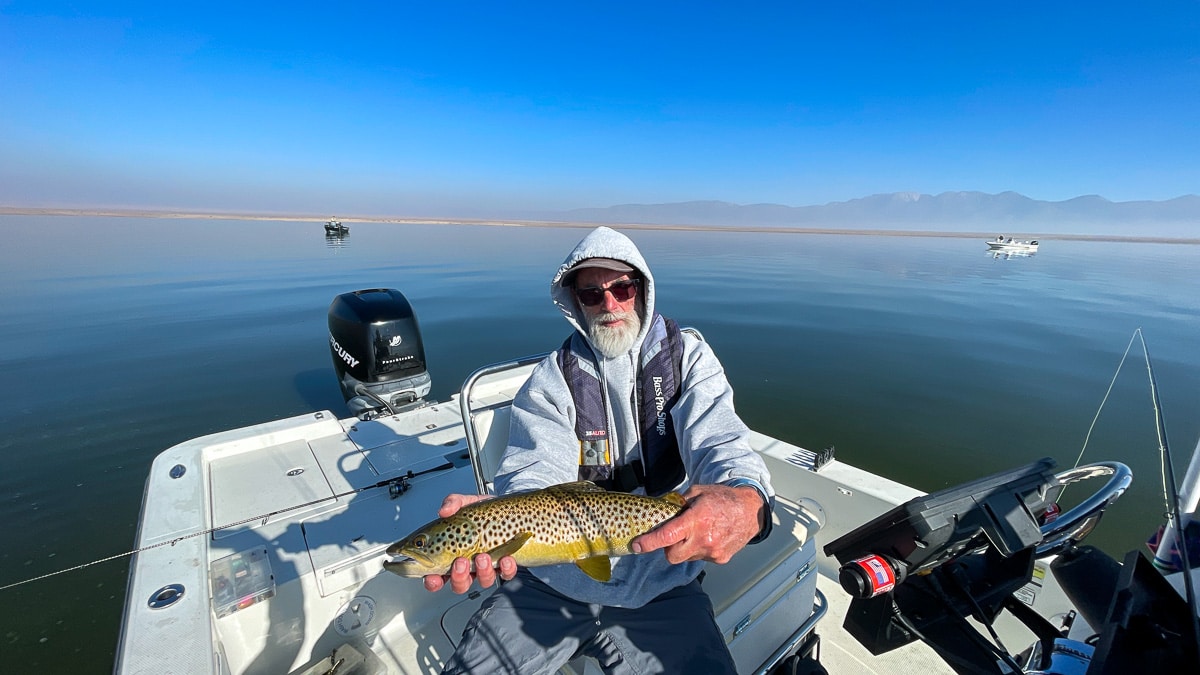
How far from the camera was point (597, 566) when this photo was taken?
2.20 metres

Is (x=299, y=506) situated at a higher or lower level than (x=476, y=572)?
lower

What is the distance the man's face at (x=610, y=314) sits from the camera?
289 centimetres

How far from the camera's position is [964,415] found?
10.0 m

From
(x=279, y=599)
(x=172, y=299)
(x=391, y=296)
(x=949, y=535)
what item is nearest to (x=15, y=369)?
(x=172, y=299)

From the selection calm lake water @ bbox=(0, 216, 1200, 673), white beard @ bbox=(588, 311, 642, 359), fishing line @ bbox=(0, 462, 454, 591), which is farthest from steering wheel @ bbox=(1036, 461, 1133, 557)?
calm lake water @ bbox=(0, 216, 1200, 673)

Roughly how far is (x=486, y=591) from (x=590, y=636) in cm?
142

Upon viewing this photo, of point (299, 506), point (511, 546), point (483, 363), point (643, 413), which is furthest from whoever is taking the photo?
Answer: point (483, 363)

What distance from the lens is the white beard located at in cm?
289

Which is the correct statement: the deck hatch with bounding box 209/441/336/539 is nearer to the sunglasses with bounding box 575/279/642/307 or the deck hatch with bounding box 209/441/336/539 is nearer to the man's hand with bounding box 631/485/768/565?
the sunglasses with bounding box 575/279/642/307

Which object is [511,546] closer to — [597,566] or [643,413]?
[597,566]

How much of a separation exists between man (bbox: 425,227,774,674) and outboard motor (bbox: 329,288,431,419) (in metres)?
4.05

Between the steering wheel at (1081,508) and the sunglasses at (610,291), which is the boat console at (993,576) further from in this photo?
the sunglasses at (610,291)

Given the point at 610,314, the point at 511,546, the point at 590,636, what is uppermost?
the point at 610,314

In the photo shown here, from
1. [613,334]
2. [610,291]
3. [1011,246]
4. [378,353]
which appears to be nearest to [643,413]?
[613,334]
